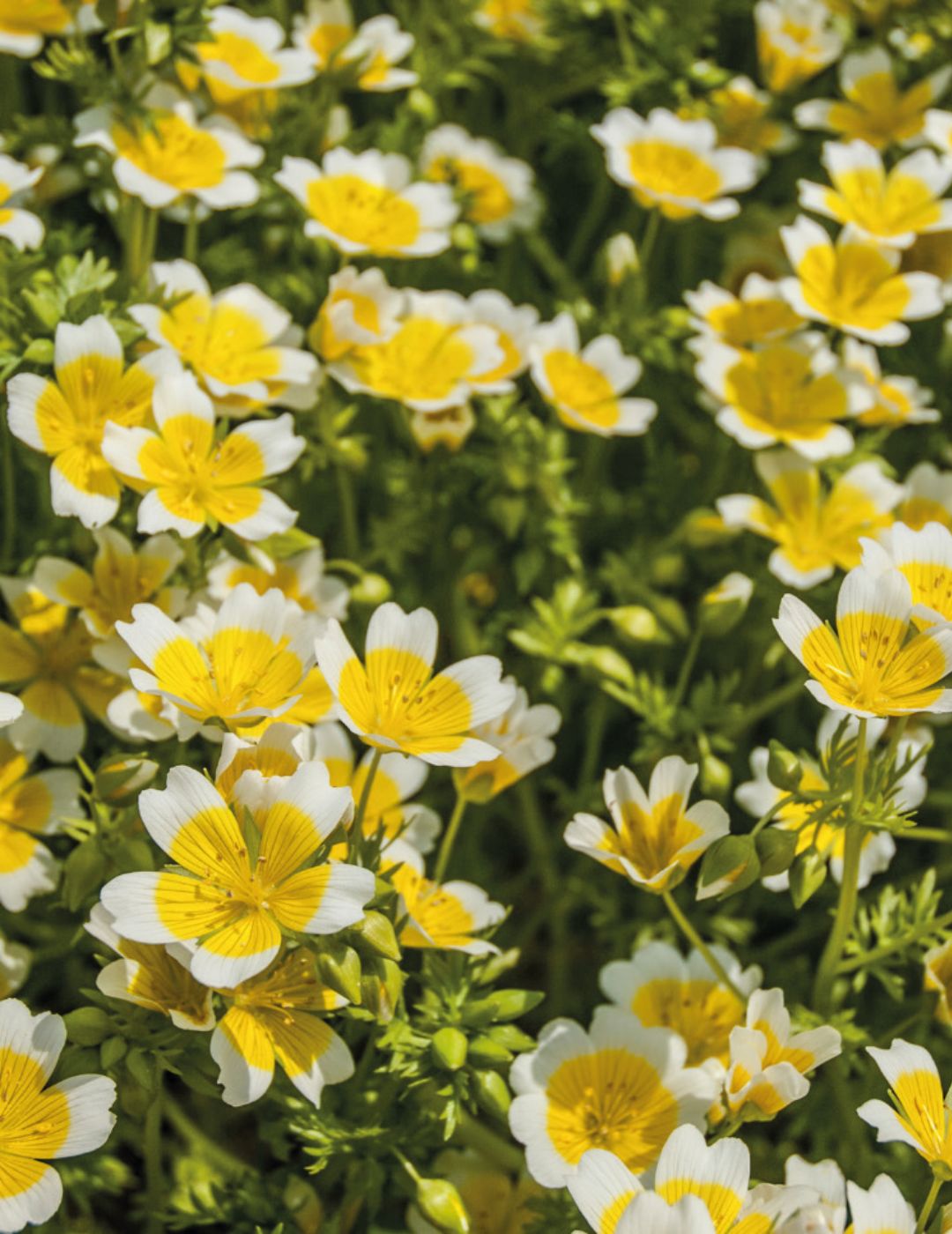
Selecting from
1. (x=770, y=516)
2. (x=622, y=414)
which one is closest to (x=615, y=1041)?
(x=770, y=516)

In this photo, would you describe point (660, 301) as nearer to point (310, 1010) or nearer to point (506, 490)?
point (506, 490)

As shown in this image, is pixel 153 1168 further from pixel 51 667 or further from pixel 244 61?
pixel 244 61

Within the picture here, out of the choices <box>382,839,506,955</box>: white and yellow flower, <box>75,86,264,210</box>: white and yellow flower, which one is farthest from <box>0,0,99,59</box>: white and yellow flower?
<box>382,839,506,955</box>: white and yellow flower

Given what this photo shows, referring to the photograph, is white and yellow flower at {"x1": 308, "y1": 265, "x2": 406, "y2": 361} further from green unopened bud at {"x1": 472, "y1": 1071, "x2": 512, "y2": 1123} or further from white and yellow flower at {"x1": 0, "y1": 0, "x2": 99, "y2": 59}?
green unopened bud at {"x1": 472, "y1": 1071, "x2": 512, "y2": 1123}

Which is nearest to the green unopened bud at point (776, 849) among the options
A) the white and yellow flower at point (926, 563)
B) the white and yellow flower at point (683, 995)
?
the white and yellow flower at point (683, 995)

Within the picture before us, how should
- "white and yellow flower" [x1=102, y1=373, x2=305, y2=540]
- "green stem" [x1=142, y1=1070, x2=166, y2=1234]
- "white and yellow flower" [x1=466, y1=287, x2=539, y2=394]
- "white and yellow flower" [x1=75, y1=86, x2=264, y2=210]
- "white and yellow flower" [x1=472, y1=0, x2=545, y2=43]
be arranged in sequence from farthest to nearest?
"white and yellow flower" [x1=472, y1=0, x2=545, y2=43], "white and yellow flower" [x1=466, y1=287, x2=539, y2=394], "white and yellow flower" [x1=75, y1=86, x2=264, y2=210], "white and yellow flower" [x1=102, y1=373, x2=305, y2=540], "green stem" [x1=142, y1=1070, x2=166, y2=1234]
